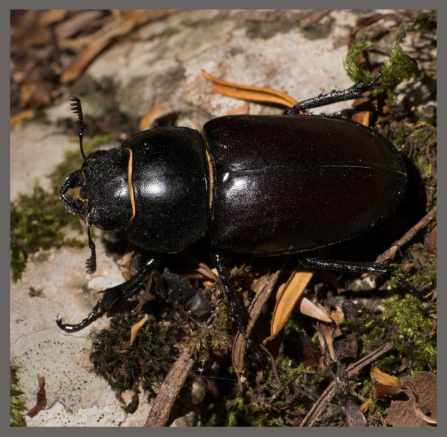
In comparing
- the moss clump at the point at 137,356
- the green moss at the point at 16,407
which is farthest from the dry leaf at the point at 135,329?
the green moss at the point at 16,407

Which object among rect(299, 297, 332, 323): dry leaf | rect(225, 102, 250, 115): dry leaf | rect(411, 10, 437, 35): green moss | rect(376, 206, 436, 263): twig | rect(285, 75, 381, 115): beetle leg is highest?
rect(411, 10, 437, 35): green moss

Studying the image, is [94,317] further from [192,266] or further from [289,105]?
[289,105]

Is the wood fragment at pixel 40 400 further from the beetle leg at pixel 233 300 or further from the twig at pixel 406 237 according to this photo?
the twig at pixel 406 237

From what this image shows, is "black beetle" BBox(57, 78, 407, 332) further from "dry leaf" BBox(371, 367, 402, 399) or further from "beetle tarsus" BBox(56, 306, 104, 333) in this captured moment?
"dry leaf" BBox(371, 367, 402, 399)

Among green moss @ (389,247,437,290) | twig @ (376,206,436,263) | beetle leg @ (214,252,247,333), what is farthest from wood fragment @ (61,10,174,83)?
green moss @ (389,247,437,290)

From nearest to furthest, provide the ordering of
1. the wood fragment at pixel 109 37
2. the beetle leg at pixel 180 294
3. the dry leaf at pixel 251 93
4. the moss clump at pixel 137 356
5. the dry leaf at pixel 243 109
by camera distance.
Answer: the moss clump at pixel 137 356
the beetle leg at pixel 180 294
the dry leaf at pixel 251 93
the dry leaf at pixel 243 109
the wood fragment at pixel 109 37

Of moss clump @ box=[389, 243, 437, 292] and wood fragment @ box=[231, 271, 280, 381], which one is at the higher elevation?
moss clump @ box=[389, 243, 437, 292]
